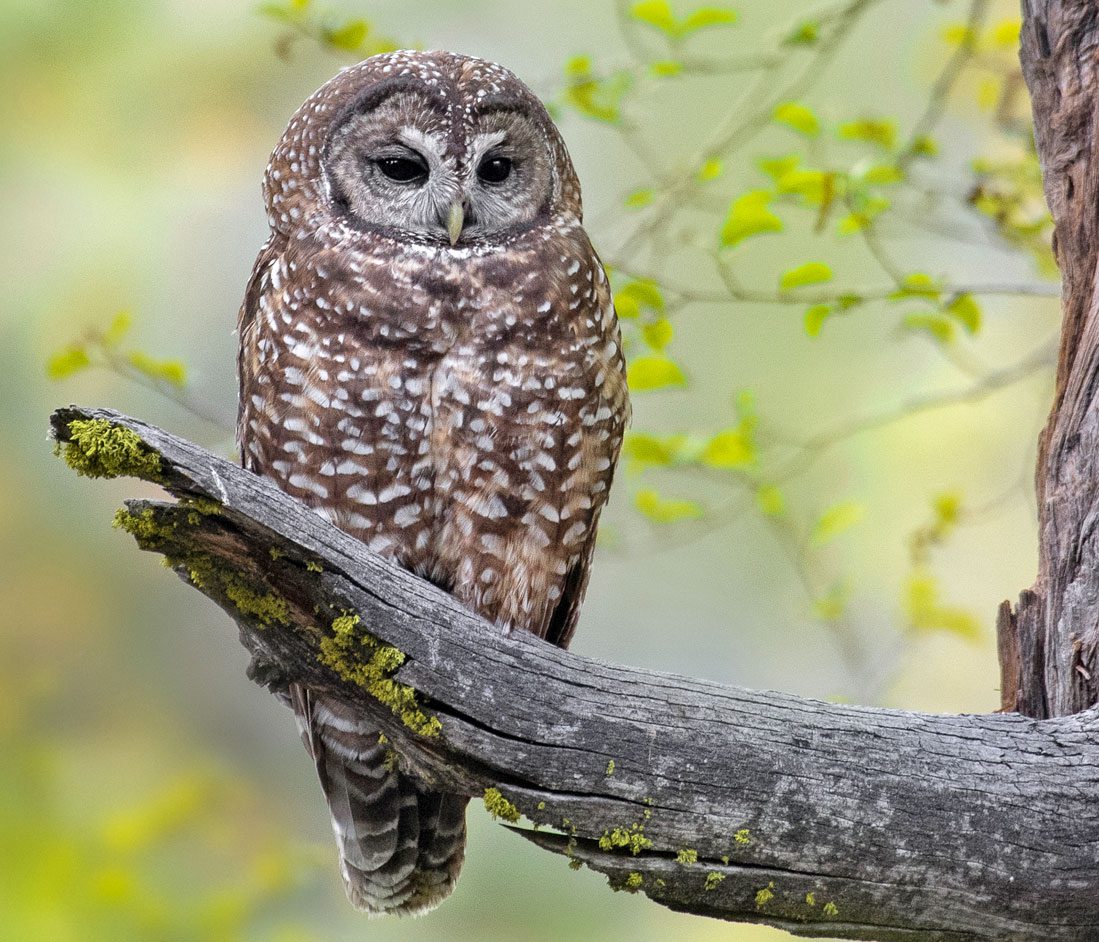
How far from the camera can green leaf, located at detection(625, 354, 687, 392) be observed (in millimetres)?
2525

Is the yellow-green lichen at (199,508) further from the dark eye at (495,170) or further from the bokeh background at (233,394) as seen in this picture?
the bokeh background at (233,394)

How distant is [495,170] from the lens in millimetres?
2469

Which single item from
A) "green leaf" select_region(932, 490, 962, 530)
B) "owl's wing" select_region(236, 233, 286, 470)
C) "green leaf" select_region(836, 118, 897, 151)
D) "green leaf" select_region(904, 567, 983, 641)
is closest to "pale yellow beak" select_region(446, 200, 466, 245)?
"owl's wing" select_region(236, 233, 286, 470)

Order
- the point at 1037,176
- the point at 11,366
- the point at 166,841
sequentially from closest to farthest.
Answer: the point at 1037,176
the point at 166,841
the point at 11,366

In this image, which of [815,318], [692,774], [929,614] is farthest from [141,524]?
[929,614]

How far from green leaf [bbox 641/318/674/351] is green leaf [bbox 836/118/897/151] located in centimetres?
56

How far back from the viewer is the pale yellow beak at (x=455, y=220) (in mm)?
2322

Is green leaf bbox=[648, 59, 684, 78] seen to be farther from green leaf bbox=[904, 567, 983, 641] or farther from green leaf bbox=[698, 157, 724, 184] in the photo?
green leaf bbox=[904, 567, 983, 641]

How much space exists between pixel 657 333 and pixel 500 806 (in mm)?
1053

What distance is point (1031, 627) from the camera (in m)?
2.39

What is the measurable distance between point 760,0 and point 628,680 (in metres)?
4.29

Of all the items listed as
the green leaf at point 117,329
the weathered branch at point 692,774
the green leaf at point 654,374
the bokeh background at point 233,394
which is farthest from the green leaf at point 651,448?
the bokeh background at point 233,394

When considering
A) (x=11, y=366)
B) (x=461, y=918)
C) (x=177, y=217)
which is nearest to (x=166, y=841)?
(x=461, y=918)

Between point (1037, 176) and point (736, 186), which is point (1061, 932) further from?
point (736, 186)
